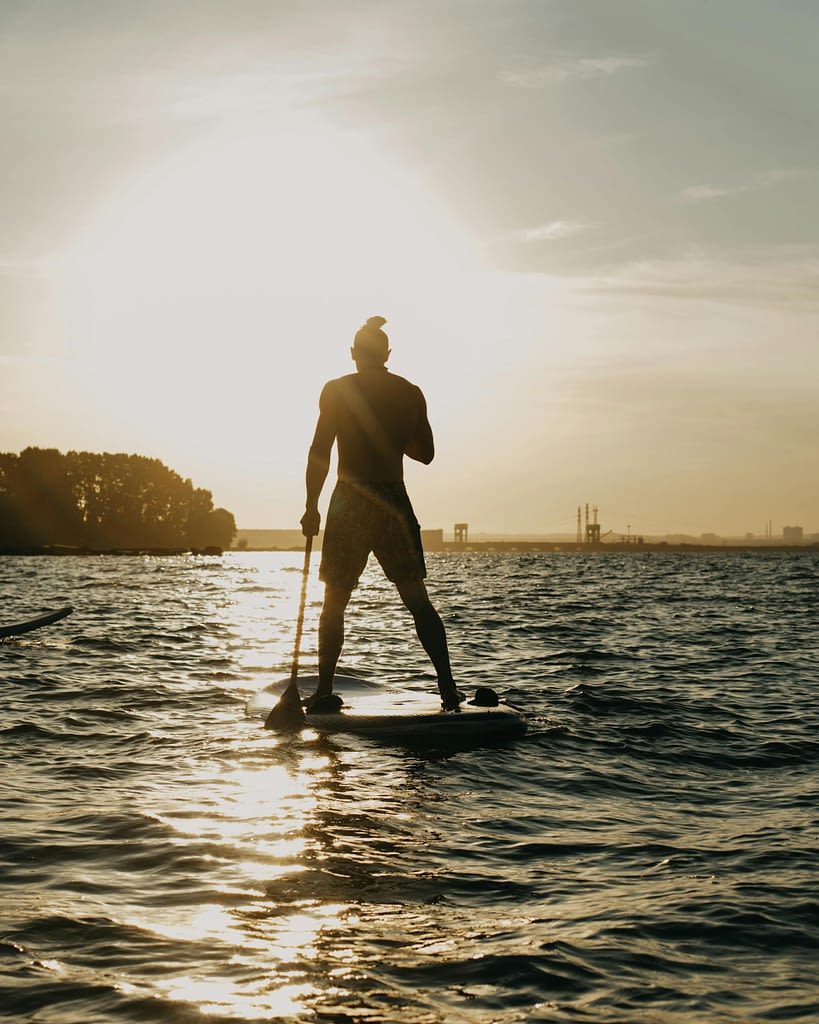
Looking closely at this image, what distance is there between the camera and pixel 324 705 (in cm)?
861

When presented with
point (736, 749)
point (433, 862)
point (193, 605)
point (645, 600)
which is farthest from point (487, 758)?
point (645, 600)

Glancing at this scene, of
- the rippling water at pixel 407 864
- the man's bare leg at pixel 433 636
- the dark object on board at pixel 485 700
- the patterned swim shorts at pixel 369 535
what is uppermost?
the patterned swim shorts at pixel 369 535

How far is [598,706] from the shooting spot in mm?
10633

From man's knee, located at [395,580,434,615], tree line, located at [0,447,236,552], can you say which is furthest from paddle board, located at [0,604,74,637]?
tree line, located at [0,447,236,552]

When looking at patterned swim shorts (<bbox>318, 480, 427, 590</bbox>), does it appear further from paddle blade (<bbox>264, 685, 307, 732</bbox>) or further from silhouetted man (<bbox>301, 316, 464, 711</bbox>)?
paddle blade (<bbox>264, 685, 307, 732</bbox>)

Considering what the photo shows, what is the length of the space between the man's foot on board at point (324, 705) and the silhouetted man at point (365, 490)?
0.01 metres

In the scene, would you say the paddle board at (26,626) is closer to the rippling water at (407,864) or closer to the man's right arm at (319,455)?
the rippling water at (407,864)

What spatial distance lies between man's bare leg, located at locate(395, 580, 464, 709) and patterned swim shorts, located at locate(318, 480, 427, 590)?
0.38ft

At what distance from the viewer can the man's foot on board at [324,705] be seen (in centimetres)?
860

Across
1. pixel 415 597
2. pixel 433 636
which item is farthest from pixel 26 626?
pixel 433 636

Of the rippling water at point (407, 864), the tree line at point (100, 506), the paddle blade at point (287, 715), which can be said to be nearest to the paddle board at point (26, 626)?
the rippling water at point (407, 864)

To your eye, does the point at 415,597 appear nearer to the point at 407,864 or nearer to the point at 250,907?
the point at 407,864

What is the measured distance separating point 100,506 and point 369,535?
501 feet

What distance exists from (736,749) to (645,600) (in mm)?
26739
